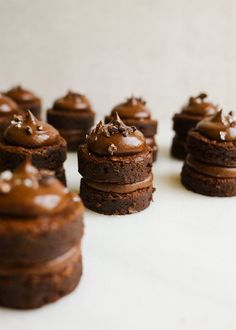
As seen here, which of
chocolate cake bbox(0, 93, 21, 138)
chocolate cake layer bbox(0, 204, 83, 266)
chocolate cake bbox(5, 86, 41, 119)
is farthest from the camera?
chocolate cake bbox(5, 86, 41, 119)

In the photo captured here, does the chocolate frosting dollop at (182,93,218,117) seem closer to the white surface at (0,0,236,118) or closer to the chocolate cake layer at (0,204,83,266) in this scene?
the white surface at (0,0,236,118)

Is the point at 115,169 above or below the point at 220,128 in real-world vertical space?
below

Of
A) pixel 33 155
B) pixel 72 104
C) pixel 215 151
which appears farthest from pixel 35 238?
pixel 72 104

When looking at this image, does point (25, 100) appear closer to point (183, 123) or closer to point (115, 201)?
point (183, 123)

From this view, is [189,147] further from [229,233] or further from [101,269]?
[101,269]

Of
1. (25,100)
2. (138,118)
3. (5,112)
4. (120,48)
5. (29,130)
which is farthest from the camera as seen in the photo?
(120,48)

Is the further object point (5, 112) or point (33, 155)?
point (5, 112)

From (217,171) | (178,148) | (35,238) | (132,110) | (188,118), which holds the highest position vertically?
(35,238)

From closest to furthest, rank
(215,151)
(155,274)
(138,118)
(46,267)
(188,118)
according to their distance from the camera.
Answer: (46,267), (155,274), (215,151), (138,118), (188,118)

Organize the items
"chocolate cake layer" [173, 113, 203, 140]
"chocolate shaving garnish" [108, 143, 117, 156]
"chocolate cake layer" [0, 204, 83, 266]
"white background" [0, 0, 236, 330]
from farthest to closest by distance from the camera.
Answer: "white background" [0, 0, 236, 330]
"chocolate cake layer" [173, 113, 203, 140]
"chocolate shaving garnish" [108, 143, 117, 156]
"chocolate cake layer" [0, 204, 83, 266]

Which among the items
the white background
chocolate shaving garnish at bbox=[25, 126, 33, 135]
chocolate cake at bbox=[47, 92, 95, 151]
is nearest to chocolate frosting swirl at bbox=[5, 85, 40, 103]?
chocolate cake at bbox=[47, 92, 95, 151]
